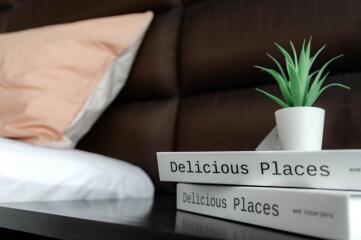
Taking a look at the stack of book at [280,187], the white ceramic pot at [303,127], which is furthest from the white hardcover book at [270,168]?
the white ceramic pot at [303,127]

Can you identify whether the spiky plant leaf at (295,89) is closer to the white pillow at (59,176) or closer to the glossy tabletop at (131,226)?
the glossy tabletop at (131,226)

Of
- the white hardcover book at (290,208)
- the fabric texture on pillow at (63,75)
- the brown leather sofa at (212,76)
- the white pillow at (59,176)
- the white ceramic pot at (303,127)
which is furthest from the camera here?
the fabric texture on pillow at (63,75)

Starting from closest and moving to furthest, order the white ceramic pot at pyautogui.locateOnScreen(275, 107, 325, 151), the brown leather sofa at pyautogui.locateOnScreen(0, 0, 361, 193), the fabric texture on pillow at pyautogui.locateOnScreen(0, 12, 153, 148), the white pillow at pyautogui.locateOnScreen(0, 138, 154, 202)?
the white ceramic pot at pyautogui.locateOnScreen(275, 107, 325, 151) < the white pillow at pyautogui.locateOnScreen(0, 138, 154, 202) < the brown leather sofa at pyautogui.locateOnScreen(0, 0, 361, 193) < the fabric texture on pillow at pyautogui.locateOnScreen(0, 12, 153, 148)

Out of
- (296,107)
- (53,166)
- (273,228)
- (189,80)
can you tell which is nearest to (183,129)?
(189,80)

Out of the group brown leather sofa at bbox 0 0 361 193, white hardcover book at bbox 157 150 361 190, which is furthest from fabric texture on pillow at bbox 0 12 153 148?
white hardcover book at bbox 157 150 361 190

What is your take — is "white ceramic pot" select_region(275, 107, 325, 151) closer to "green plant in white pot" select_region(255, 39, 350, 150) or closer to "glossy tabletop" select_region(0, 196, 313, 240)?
"green plant in white pot" select_region(255, 39, 350, 150)

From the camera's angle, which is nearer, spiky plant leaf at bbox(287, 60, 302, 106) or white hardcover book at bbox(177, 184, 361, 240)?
white hardcover book at bbox(177, 184, 361, 240)

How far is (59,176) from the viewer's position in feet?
2.60

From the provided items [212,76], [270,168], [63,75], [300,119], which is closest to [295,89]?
[300,119]

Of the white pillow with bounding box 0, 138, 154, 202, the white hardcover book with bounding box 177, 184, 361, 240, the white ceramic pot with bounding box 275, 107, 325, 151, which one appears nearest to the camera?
the white hardcover book with bounding box 177, 184, 361, 240

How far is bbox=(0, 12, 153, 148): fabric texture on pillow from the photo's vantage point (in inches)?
38.0

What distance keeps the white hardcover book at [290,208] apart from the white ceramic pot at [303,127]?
0.47 ft

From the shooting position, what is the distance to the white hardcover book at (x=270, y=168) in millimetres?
423

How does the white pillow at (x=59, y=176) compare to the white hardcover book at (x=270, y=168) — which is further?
the white pillow at (x=59, y=176)
